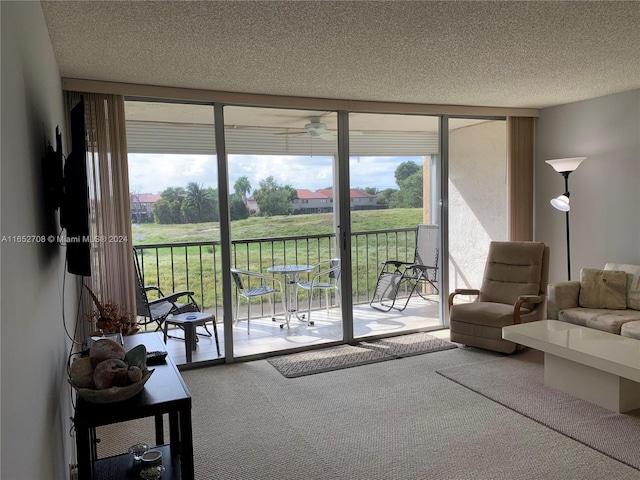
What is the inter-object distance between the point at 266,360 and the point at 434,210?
2318 mm

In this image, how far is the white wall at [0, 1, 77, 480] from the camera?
3.96 ft

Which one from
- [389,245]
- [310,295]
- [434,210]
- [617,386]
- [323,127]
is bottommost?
[617,386]

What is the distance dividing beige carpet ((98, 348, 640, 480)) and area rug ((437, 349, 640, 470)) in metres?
0.09

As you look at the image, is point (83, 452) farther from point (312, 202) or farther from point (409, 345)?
point (409, 345)

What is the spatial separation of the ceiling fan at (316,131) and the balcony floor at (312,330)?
1693 millimetres

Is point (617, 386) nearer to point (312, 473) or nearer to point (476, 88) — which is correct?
point (312, 473)

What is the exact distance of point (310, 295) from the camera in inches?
193

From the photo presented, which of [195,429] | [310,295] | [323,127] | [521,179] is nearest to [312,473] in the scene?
[195,429]

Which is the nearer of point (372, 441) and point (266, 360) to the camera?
point (372, 441)

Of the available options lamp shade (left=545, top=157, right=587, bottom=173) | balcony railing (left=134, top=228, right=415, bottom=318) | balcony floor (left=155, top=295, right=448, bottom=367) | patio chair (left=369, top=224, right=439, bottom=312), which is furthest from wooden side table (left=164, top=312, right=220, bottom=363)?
lamp shade (left=545, top=157, right=587, bottom=173)

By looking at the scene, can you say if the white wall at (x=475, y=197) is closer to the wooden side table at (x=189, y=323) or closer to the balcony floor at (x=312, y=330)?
the balcony floor at (x=312, y=330)

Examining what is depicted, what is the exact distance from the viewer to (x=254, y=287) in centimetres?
466

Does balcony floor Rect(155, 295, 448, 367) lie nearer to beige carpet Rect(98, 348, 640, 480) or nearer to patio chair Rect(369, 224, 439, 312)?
patio chair Rect(369, 224, 439, 312)

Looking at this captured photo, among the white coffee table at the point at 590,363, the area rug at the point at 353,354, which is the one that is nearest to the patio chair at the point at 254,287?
the area rug at the point at 353,354
